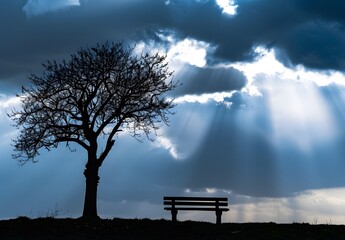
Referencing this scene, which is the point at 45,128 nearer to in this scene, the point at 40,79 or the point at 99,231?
the point at 40,79

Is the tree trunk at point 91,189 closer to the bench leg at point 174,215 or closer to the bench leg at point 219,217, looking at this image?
the bench leg at point 174,215

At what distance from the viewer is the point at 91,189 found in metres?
31.8

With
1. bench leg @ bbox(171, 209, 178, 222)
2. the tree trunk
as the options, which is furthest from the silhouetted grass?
the tree trunk

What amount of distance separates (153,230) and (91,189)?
655 centimetres

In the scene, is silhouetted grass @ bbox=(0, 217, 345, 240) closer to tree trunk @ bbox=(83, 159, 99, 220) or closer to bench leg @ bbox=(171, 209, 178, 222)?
bench leg @ bbox=(171, 209, 178, 222)

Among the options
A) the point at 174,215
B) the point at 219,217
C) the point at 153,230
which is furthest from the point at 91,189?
the point at 219,217

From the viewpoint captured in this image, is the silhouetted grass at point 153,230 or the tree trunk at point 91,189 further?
the tree trunk at point 91,189

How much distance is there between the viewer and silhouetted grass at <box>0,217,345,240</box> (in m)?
25.3

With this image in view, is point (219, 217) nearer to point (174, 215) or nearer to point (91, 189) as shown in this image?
point (174, 215)

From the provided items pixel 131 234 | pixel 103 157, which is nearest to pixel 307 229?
pixel 131 234

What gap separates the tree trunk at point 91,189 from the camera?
31406 millimetres

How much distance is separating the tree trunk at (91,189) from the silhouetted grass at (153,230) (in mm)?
2413

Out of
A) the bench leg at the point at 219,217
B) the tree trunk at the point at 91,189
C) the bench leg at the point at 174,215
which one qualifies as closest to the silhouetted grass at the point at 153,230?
the bench leg at the point at 174,215

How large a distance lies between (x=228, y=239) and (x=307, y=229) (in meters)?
5.25
